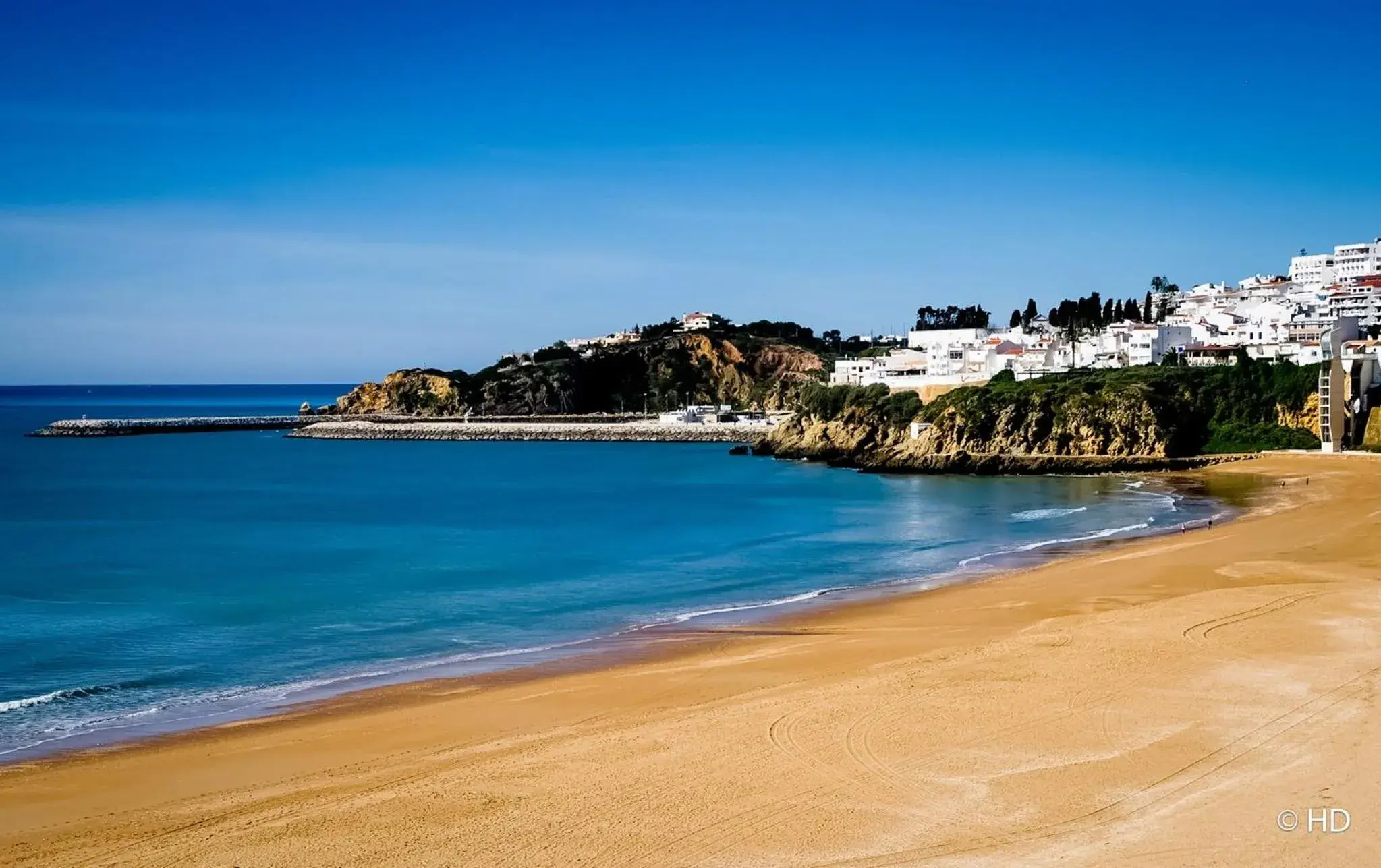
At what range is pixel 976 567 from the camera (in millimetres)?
22750

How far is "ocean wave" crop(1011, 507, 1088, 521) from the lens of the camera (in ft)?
105

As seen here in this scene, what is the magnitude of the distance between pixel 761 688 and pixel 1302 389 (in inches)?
1842

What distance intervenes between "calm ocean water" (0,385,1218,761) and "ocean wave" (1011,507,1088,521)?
0.65 ft

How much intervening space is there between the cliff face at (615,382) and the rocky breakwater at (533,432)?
920 cm

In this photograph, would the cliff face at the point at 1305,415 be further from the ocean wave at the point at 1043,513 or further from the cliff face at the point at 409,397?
the cliff face at the point at 409,397

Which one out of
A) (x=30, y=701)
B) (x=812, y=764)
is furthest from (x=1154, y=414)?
(x=30, y=701)

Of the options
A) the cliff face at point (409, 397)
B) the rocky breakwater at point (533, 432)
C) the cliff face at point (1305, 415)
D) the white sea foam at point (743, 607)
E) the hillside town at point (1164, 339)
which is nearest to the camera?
the white sea foam at point (743, 607)

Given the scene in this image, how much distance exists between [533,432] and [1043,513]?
59596mm

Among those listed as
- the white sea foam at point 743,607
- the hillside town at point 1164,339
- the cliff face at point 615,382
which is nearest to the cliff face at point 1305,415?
the hillside town at point 1164,339

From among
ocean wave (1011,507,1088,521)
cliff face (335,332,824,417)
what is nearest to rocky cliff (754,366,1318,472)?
ocean wave (1011,507,1088,521)

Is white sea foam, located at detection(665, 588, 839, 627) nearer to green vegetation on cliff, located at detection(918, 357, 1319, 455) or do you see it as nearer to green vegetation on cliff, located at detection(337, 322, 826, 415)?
green vegetation on cliff, located at detection(918, 357, 1319, 455)

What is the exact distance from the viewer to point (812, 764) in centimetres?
926

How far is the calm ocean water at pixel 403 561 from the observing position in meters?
14.7

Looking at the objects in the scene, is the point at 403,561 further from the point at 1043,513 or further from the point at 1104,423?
the point at 1104,423
